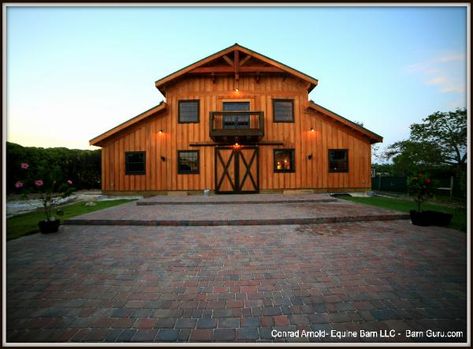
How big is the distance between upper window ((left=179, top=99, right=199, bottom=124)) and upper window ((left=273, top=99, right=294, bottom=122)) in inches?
211

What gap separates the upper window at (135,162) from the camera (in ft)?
43.1

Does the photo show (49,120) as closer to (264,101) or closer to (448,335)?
(264,101)

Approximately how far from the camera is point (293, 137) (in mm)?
13344

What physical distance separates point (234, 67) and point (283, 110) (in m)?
4.32

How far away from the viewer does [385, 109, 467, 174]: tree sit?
15573mm

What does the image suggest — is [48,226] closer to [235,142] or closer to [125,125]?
[125,125]

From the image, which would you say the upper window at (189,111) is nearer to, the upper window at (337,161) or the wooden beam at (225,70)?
the wooden beam at (225,70)

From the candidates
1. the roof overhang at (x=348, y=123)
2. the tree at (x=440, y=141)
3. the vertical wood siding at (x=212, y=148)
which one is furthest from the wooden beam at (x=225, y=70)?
the tree at (x=440, y=141)

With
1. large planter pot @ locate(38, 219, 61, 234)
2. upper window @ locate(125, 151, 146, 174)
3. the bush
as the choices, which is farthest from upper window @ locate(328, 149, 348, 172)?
the bush

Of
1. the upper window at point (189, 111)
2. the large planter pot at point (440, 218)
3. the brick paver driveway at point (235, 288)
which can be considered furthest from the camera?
the upper window at point (189, 111)

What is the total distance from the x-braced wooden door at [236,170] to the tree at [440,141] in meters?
12.6

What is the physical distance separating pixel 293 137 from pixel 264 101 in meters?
3.19

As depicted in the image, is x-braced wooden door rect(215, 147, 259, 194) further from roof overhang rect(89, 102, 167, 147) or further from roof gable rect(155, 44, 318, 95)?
roof gable rect(155, 44, 318, 95)

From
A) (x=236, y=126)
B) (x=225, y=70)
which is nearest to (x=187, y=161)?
(x=236, y=126)
